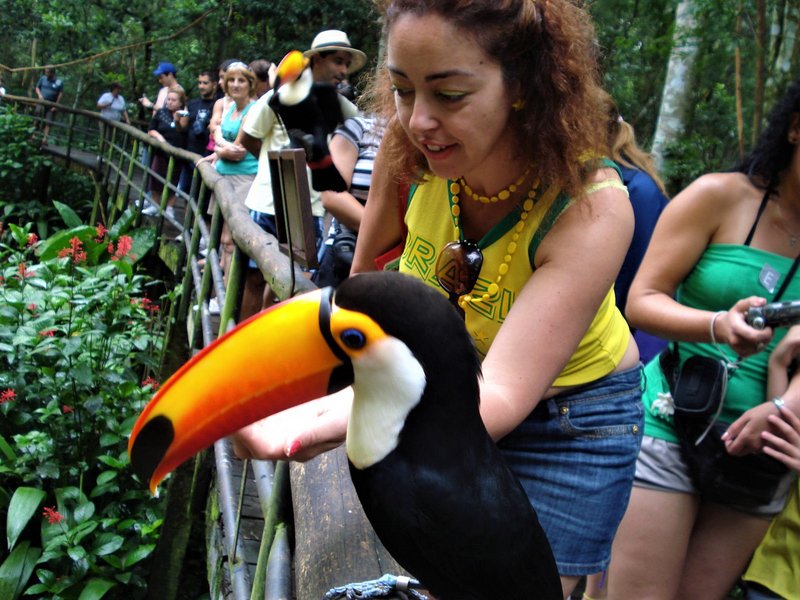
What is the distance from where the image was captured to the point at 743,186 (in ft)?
7.75

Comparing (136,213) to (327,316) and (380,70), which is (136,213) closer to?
(380,70)

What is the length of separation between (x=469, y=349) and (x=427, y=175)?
56 cm

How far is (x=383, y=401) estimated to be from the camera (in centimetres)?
144

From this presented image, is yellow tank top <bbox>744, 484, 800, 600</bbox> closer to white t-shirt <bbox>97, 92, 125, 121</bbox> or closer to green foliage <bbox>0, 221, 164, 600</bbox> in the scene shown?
green foliage <bbox>0, 221, 164, 600</bbox>

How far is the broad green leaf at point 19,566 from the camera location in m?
4.07

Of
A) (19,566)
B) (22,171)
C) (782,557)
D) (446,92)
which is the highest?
(446,92)

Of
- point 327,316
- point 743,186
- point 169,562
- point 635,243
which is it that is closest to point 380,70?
point 327,316

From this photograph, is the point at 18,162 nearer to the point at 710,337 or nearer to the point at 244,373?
the point at 710,337

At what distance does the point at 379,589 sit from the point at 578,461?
0.51 m

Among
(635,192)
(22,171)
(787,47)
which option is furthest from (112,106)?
(635,192)

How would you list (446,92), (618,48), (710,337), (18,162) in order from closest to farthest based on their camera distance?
(446,92), (710,337), (618,48), (18,162)

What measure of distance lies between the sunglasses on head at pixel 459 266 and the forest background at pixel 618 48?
60 centimetres

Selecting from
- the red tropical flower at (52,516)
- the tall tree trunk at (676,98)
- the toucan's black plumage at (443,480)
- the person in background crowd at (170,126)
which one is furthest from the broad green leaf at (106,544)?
the person in background crowd at (170,126)

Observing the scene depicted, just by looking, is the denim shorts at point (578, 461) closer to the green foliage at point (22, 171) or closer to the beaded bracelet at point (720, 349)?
the beaded bracelet at point (720, 349)
